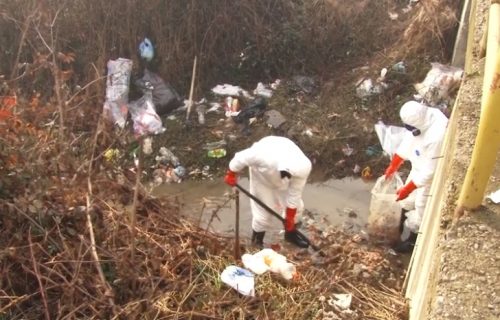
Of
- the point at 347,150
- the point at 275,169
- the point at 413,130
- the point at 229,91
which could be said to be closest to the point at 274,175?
the point at 275,169

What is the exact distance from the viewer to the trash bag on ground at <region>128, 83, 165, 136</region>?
7328 mm

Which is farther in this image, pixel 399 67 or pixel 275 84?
pixel 275 84

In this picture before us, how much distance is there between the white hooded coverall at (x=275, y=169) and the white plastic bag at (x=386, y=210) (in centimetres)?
87

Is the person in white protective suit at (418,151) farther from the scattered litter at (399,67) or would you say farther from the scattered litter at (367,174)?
the scattered litter at (399,67)

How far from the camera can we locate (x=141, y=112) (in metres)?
7.49

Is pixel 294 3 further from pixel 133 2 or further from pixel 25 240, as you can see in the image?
pixel 25 240

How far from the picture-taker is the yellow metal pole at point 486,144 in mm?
1795

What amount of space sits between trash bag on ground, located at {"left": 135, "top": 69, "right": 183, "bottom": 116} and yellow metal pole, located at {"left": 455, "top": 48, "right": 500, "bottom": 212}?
589 cm

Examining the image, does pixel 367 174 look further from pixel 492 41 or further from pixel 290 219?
pixel 492 41

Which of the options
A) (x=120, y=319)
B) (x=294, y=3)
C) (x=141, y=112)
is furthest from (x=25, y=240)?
(x=294, y=3)

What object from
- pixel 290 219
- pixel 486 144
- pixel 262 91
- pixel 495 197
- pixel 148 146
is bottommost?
pixel 148 146

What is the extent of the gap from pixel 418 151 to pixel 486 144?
3311mm

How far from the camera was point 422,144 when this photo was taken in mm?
5125

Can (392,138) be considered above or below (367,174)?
above
